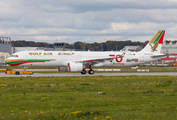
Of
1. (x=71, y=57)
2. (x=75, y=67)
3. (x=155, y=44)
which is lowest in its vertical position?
(x=75, y=67)

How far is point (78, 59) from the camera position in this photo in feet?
154

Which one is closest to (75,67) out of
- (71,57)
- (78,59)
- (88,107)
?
(71,57)

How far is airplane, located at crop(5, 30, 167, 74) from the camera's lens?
43594 mm

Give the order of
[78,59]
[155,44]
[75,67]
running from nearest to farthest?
[75,67] < [78,59] < [155,44]

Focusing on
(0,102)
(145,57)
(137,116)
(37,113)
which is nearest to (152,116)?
(137,116)

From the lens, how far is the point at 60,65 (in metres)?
45.9

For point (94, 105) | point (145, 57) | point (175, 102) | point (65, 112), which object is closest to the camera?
point (65, 112)

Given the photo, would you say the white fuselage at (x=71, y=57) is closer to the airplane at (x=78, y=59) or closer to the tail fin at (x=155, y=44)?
the airplane at (x=78, y=59)

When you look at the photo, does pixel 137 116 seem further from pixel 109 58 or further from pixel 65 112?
pixel 109 58

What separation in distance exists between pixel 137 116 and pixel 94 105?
3568mm

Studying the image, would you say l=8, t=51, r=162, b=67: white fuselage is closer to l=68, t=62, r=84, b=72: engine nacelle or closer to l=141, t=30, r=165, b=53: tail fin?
l=141, t=30, r=165, b=53: tail fin

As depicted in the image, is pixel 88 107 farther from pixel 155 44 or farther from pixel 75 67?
pixel 155 44

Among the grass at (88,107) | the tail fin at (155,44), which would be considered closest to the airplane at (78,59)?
the tail fin at (155,44)

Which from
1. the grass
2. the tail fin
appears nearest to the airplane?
the tail fin
